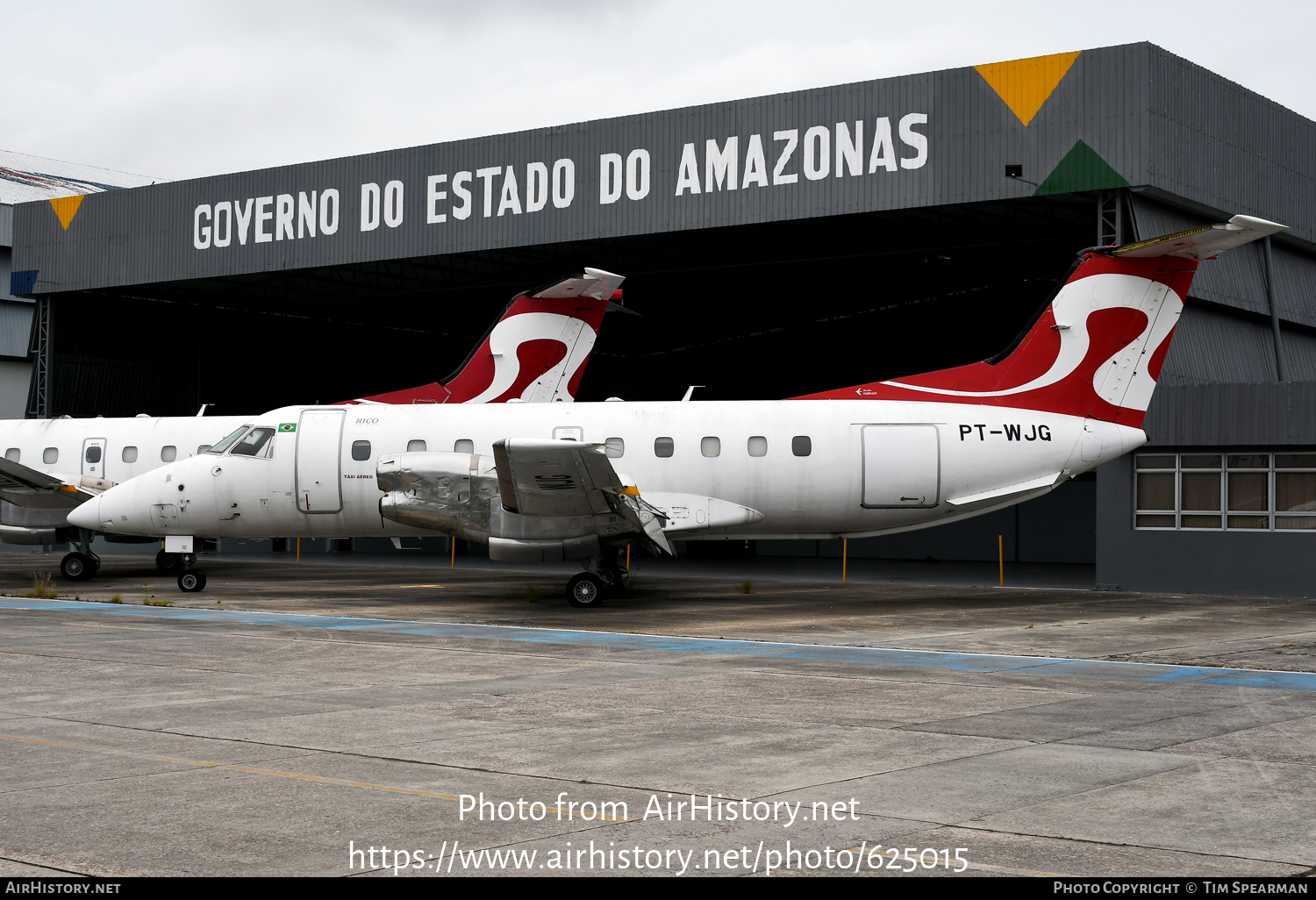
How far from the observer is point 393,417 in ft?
69.2

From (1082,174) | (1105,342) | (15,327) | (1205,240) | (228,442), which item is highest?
(1082,174)

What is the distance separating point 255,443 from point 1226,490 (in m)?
18.0

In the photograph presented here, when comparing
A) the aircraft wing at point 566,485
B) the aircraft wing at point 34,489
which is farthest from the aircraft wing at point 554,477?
the aircraft wing at point 34,489

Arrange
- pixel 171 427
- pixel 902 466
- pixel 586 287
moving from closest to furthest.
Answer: pixel 902 466, pixel 171 427, pixel 586 287

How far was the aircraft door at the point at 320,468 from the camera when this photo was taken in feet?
68.2

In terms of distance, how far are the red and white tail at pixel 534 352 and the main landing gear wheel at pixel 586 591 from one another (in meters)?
8.75

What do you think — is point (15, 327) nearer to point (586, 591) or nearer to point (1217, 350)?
point (586, 591)

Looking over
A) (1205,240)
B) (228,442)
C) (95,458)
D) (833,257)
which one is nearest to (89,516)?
(228,442)

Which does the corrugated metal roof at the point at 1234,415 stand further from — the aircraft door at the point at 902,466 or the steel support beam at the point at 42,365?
the steel support beam at the point at 42,365

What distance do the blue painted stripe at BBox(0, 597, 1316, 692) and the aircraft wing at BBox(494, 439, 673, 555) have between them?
228cm

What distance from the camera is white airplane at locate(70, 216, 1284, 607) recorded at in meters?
18.9

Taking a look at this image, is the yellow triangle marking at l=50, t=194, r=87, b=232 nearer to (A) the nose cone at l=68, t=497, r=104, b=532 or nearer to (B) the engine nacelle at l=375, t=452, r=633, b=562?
(A) the nose cone at l=68, t=497, r=104, b=532

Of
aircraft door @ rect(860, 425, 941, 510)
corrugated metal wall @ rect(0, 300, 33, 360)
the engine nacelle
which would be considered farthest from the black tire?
corrugated metal wall @ rect(0, 300, 33, 360)

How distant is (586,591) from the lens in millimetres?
19078
